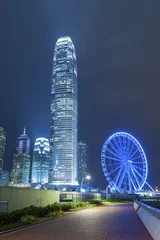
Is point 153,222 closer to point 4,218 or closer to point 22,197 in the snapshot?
point 4,218

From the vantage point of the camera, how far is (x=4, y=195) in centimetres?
2219

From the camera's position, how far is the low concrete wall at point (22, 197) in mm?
22484

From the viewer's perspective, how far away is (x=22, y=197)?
25.6m

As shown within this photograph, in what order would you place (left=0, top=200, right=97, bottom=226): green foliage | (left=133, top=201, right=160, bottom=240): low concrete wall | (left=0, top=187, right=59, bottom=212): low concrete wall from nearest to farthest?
(left=133, top=201, right=160, bottom=240): low concrete wall
(left=0, top=200, right=97, bottom=226): green foliage
(left=0, top=187, right=59, bottom=212): low concrete wall

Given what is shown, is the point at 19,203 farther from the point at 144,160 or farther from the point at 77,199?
the point at 144,160

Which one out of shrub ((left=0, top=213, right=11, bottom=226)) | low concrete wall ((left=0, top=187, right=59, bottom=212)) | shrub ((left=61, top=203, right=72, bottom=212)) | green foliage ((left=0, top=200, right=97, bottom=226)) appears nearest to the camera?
shrub ((left=0, top=213, right=11, bottom=226))

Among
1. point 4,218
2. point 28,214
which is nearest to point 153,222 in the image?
point 4,218

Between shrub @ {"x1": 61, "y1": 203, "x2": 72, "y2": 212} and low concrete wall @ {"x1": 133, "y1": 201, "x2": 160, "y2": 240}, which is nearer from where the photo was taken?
low concrete wall @ {"x1": 133, "y1": 201, "x2": 160, "y2": 240}

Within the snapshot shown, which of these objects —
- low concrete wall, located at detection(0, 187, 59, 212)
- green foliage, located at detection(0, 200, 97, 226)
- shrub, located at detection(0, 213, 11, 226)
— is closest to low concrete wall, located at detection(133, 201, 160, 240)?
green foliage, located at detection(0, 200, 97, 226)

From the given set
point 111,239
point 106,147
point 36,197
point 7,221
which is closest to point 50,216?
point 36,197

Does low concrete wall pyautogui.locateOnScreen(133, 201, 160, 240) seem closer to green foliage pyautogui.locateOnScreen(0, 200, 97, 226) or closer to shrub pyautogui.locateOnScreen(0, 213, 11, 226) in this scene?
green foliage pyautogui.locateOnScreen(0, 200, 97, 226)

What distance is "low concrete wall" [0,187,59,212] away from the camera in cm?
2248

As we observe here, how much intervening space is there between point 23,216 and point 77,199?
98.1ft

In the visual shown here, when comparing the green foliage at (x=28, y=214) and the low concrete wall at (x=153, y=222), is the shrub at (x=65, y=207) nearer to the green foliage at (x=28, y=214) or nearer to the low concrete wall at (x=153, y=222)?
the green foliage at (x=28, y=214)
